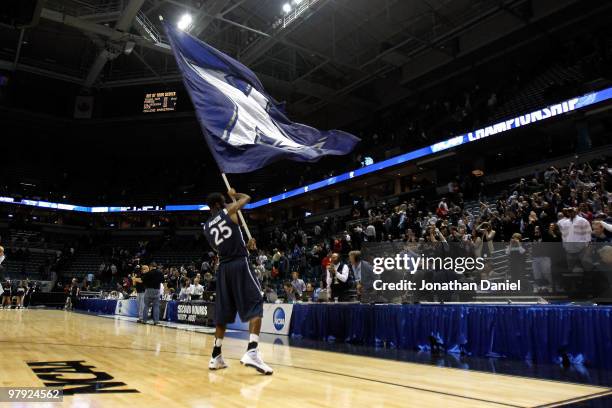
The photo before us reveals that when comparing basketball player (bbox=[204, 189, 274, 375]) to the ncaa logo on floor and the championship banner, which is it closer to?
the ncaa logo on floor

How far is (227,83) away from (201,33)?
18433 millimetres

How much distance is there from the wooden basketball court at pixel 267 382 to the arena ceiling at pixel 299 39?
17.2m

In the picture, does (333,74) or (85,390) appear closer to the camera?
(85,390)

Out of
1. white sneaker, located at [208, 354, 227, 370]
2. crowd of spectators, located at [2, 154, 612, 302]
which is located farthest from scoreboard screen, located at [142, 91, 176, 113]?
white sneaker, located at [208, 354, 227, 370]

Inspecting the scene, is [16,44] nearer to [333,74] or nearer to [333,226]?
[333,74]

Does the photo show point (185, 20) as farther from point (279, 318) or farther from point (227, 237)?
point (227, 237)

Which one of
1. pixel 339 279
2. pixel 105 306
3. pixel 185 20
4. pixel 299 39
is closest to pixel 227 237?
pixel 339 279

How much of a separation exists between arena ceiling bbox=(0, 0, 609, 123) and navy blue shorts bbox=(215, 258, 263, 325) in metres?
16.9

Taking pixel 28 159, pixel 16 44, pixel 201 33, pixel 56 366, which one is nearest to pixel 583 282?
pixel 56 366

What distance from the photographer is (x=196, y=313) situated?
13.0 meters

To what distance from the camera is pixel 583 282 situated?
222 inches

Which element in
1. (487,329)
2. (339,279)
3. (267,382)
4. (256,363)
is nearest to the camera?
(267,382)

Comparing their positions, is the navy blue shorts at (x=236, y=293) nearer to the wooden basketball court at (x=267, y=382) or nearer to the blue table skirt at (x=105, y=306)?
the wooden basketball court at (x=267, y=382)

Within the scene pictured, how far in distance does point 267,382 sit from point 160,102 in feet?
102
